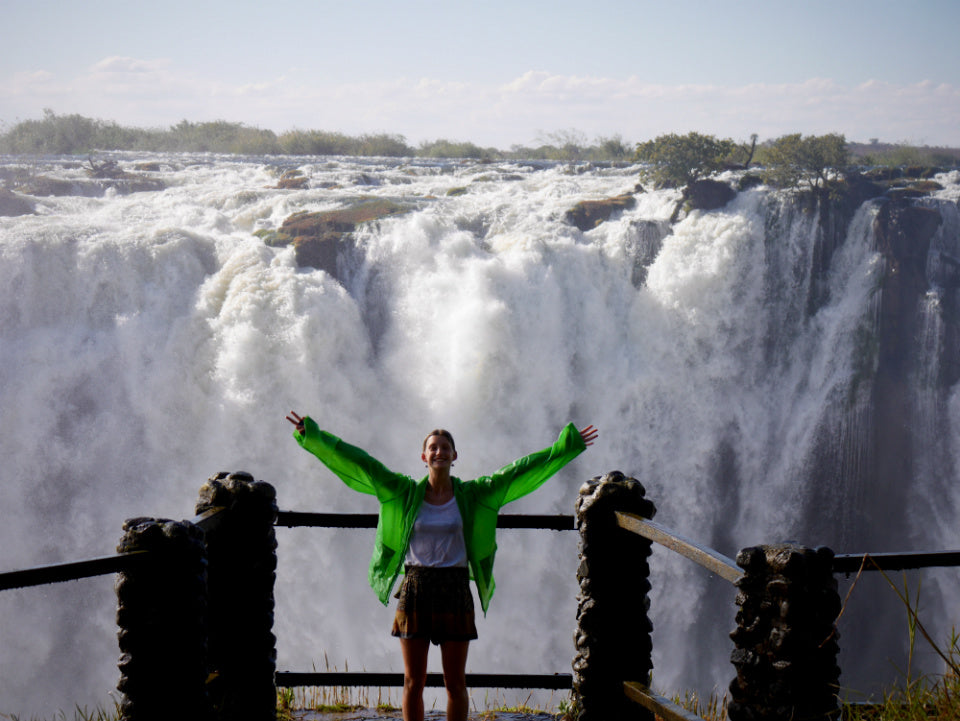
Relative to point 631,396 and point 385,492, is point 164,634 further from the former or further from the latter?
point 631,396

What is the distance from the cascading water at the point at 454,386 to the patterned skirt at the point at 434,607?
36.3 feet

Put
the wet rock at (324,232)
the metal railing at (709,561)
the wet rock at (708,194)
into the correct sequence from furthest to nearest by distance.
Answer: the wet rock at (708,194) → the wet rock at (324,232) → the metal railing at (709,561)

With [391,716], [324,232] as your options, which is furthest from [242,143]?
[391,716]

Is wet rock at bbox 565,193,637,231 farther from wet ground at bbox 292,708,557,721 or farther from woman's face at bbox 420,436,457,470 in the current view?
woman's face at bbox 420,436,457,470

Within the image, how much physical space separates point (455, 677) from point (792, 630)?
5.12 feet

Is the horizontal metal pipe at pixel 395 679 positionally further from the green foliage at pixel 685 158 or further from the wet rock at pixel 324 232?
the green foliage at pixel 685 158

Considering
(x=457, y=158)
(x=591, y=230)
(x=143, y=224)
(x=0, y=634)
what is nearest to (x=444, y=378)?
(x=591, y=230)

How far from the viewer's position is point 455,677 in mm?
4027

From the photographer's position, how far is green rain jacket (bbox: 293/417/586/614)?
13.2 ft

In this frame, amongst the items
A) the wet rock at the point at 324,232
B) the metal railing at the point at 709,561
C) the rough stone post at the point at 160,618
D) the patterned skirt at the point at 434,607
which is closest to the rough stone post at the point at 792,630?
the metal railing at the point at 709,561

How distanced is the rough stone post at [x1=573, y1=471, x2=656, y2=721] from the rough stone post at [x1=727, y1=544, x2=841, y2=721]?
3.73 ft

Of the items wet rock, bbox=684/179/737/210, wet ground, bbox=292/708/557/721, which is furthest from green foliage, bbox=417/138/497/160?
wet ground, bbox=292/708/557/721

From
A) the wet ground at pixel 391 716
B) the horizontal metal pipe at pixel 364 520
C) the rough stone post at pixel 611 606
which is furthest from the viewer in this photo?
the wet ground at pixel 391 716

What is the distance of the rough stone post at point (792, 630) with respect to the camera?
9.63ft
